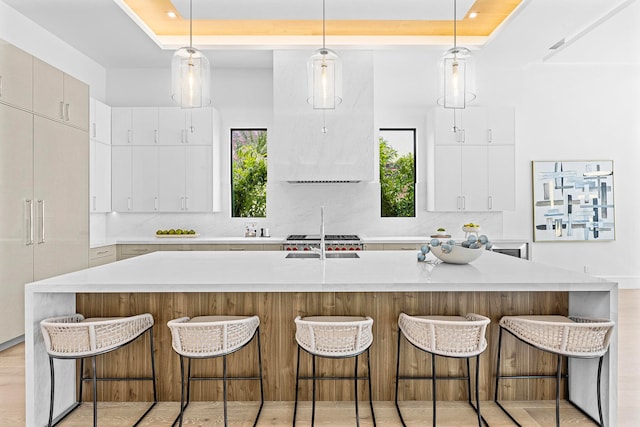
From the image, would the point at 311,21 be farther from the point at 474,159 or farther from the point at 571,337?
the point at 571,337

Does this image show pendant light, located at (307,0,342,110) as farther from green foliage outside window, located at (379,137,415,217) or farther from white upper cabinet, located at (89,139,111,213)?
white upper cabinet, located at (89,139,111,213)

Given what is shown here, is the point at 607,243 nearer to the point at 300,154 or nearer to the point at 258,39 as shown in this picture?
the point at 300,154

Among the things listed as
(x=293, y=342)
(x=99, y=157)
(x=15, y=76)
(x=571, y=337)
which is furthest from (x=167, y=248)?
(x=571, y=337)

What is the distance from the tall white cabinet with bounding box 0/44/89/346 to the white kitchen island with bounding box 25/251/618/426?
1357mm

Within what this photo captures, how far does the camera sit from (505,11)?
168 inches

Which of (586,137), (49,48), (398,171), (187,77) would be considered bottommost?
(398,171)

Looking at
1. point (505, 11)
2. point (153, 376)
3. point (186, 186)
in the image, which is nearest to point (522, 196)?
point (505, 11)

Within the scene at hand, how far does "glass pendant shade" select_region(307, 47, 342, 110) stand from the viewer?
2.73m

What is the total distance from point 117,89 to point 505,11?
4741 mm

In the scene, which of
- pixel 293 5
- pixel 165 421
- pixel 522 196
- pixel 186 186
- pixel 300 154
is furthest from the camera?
pixel 522 196

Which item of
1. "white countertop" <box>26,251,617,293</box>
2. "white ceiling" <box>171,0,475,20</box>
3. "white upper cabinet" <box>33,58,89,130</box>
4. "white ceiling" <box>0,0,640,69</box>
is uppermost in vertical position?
"white ceiling" <box>171,0,475,20</box>

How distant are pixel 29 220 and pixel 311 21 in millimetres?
3386

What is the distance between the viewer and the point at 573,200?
224 inches

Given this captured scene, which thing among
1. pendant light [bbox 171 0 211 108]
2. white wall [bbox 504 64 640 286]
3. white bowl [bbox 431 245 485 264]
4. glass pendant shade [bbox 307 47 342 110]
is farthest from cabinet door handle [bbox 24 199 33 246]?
white wall [bbox 504 64 640 286]
